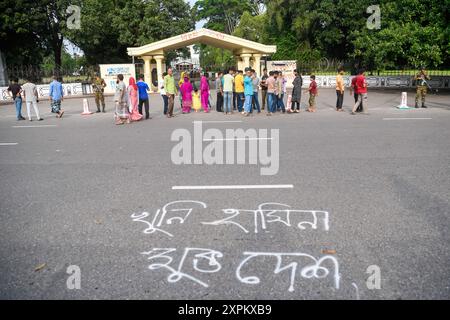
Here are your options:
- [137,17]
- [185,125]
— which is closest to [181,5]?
[137,17]

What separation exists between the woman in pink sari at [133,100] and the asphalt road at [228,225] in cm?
500

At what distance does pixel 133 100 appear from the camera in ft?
46.1

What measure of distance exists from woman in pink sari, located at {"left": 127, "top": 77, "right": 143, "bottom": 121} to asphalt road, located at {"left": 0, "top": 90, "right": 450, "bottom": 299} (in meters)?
5.00

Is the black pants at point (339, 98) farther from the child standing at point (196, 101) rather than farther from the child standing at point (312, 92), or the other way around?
the child standing at point (196, 101)

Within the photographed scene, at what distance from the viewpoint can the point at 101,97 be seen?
57.5ft

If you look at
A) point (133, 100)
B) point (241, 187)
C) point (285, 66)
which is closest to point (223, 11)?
point (285, 66)

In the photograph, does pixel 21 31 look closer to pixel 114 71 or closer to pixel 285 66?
pixel 114 71

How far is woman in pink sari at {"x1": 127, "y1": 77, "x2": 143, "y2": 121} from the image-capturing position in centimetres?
1373

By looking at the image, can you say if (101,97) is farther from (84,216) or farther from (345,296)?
(345,296)

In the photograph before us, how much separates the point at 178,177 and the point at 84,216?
2.01 m

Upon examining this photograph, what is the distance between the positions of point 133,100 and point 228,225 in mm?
10496

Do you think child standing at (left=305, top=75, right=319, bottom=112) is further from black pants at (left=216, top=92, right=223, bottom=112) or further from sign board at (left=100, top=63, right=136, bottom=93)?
sign board at (left=100, top=63, right=136, bottom=93)

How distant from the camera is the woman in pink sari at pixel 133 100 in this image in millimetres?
13729

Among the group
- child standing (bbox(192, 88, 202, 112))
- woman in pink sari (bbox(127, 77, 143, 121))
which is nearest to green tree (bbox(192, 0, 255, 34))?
child standing (bbox(192, 88, 202, 112))
